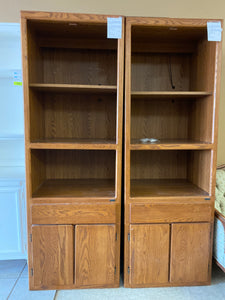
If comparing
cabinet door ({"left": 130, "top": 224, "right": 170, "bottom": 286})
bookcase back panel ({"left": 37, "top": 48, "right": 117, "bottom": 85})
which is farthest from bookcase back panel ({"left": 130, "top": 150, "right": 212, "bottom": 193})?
bookcase back panel ({"left": 37, "top": 48, "right": 117, "bottom": 85})

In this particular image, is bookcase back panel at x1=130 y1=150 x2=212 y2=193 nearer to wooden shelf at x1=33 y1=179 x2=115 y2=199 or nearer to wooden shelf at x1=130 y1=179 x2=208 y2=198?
wooden shelf at x1=130 y1=179 x2=208 y2=198

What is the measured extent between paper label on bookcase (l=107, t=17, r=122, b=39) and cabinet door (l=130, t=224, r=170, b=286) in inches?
54.1

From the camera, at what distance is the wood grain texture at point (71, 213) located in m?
1.58

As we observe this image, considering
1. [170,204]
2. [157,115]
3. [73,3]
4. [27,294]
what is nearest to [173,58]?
[157,115]

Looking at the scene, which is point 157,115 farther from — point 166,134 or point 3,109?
point 3,109

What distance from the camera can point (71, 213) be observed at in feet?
5.19

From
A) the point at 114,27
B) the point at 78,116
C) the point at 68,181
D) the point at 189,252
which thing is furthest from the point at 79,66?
the point at 189,252

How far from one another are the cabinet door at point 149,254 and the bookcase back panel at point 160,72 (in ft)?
4.01

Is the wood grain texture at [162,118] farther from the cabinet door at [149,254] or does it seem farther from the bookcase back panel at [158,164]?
the cabinet door at [149,254]

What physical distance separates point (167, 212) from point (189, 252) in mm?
362

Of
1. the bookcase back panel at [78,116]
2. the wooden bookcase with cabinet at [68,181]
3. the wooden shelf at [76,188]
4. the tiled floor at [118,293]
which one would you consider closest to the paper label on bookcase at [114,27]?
the wooden bookcase with cabinet at [68,181]

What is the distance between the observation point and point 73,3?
200 cm

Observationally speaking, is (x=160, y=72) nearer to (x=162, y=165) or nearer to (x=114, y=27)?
(x=114, y=27)

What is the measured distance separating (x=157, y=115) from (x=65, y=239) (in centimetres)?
132
